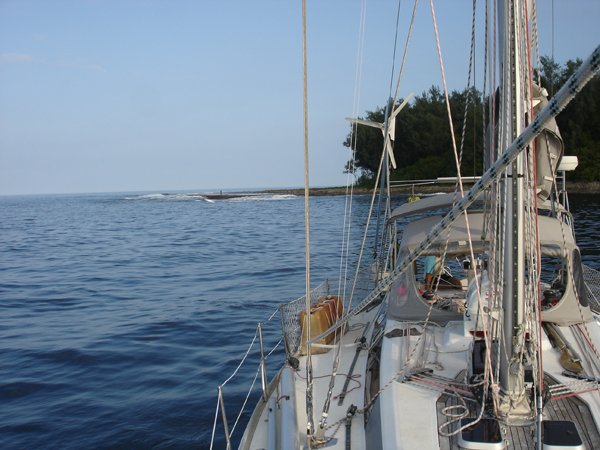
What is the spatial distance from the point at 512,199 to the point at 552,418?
68.1 inches

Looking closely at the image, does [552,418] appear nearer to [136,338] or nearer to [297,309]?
[297,309]

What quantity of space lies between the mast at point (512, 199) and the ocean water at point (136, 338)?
4.47 m

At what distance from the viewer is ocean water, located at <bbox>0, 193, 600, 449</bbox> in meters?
6.88

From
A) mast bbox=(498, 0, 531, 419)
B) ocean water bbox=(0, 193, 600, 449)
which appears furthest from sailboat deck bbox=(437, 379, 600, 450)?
ocean water bbox=(0, 193, 600, 449)

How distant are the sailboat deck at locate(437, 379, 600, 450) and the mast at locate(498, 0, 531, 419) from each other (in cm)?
39

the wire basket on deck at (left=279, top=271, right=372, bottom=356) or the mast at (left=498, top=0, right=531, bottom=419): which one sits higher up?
the mast at (left=498, top=0, right=531, bottom=419)

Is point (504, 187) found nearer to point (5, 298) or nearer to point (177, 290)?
point (177, 290)

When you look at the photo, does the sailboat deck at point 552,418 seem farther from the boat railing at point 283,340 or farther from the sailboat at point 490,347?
the boat railing at point 283,340

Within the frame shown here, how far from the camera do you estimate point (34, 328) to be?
38.2ft

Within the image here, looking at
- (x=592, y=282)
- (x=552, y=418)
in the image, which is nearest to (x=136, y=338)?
(x=552, y=418)

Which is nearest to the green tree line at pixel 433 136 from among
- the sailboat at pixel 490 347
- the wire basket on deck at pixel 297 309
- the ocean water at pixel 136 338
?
the ocean water at pixel 136 338

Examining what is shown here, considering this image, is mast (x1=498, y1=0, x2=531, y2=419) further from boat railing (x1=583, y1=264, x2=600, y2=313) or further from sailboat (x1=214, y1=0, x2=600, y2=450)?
boat railing (x1=583, y1=264, x2=600, y2=313)

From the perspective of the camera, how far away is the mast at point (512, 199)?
3012mm

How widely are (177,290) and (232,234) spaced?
55.6ft
